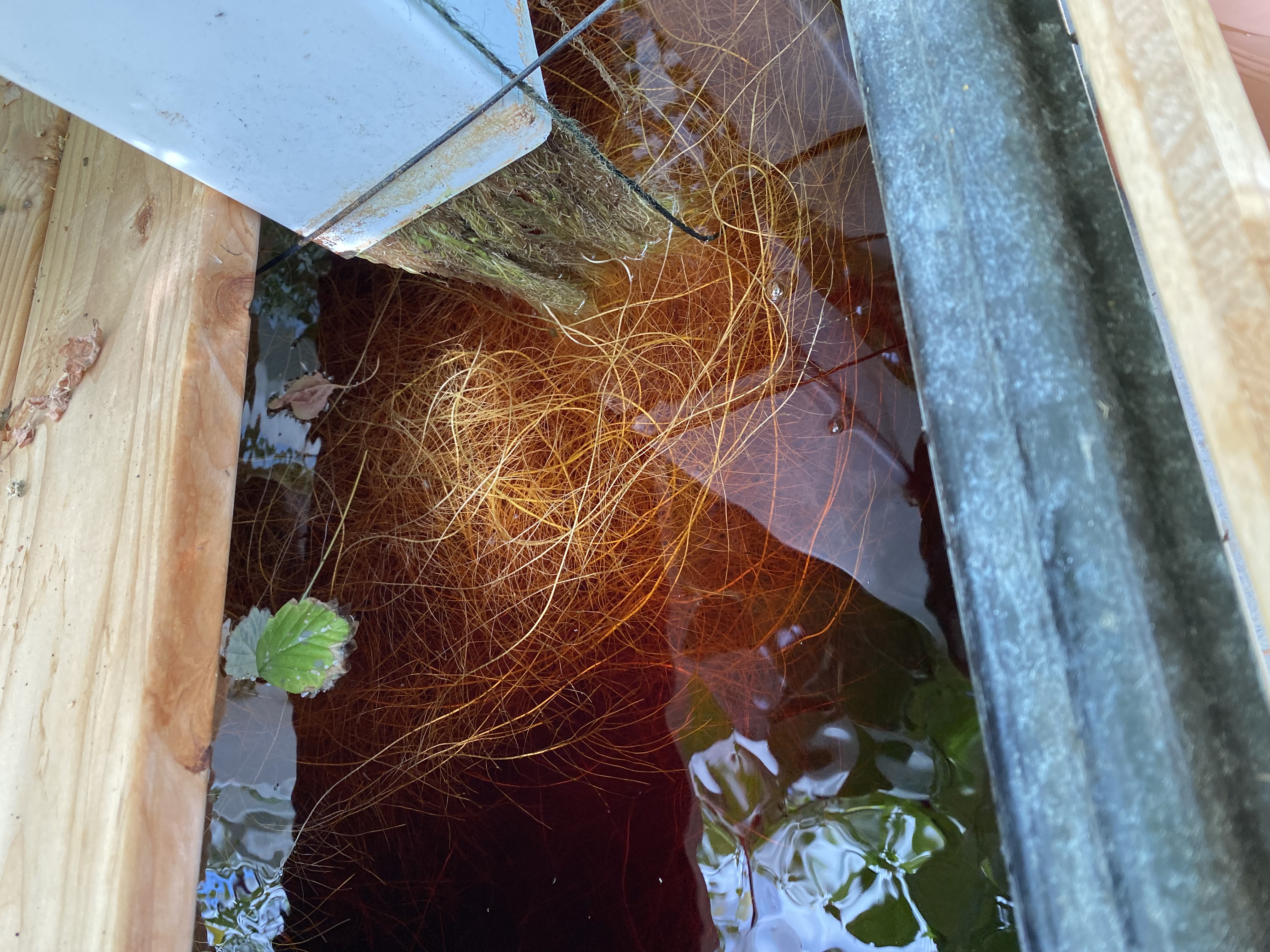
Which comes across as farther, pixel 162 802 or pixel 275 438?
pixel 275 438

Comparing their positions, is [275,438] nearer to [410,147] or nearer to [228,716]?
[228,716]

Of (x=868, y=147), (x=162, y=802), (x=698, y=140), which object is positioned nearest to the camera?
(x=162, y=802)

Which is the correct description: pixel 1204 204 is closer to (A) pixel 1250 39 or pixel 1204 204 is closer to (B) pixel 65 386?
(A) pixel 1250 39

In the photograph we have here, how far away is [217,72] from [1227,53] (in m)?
1.21

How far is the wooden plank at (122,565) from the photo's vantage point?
1079 mm

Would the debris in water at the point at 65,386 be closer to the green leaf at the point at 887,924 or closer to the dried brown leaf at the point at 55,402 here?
the dried brown leaf at the point at 55,402

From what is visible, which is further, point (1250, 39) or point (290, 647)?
point (290, 647)

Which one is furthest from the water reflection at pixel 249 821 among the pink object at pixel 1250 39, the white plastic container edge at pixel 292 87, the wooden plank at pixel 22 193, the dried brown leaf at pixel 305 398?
the pink object at pixel 1250 39

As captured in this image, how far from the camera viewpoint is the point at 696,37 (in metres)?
1.89

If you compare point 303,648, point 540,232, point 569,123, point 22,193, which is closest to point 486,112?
point 569,123

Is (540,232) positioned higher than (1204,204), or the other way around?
(540,232)

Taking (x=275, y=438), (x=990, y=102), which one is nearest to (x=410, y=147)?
(x=990, y=102)

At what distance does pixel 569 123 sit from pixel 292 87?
0.52m

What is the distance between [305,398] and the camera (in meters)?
1.89
